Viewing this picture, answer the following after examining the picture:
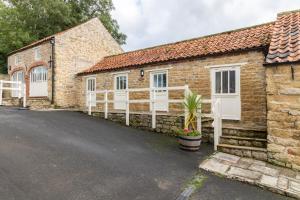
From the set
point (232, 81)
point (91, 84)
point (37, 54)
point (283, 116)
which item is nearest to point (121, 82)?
point (91, 84)

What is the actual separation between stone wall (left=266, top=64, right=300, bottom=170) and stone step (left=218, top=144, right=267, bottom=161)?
0.19 meters

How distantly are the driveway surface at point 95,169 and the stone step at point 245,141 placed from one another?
74 centimetres

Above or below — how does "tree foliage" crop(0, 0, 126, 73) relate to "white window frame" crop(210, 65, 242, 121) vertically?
above

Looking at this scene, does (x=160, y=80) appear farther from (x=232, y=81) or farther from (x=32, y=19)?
(x=32, y=19)

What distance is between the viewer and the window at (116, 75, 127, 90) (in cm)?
1217

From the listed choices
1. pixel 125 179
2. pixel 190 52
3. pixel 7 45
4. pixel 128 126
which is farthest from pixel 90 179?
pixel 7 45

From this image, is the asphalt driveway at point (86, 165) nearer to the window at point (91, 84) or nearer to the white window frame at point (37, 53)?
the window at point (91, 84)

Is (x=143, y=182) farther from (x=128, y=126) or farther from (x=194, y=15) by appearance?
(x=194, y=15)

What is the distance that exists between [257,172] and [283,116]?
162 cm

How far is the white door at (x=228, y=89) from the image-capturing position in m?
8.25

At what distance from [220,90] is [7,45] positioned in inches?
1006

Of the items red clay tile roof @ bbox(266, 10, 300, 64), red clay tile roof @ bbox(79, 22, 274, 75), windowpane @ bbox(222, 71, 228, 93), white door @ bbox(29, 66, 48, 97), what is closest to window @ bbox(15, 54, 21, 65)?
white door @ bbox(29, 66, 48, 97)

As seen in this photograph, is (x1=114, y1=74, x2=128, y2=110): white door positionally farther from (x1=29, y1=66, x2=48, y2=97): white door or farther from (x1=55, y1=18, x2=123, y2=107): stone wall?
Answer: (x1=29, y1=66, x2=48, y2=97): white door

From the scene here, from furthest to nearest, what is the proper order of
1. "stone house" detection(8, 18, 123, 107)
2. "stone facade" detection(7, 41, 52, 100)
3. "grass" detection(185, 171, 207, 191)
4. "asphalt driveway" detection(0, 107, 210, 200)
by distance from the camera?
"stone facade" detection(7, 41, 52, 100) → "stone house" detection(8, 18, 123, 107) → "grass" detection(185, 171, 207, 191) → "asphalt driveway" detection(0, 107, 210, 200)
